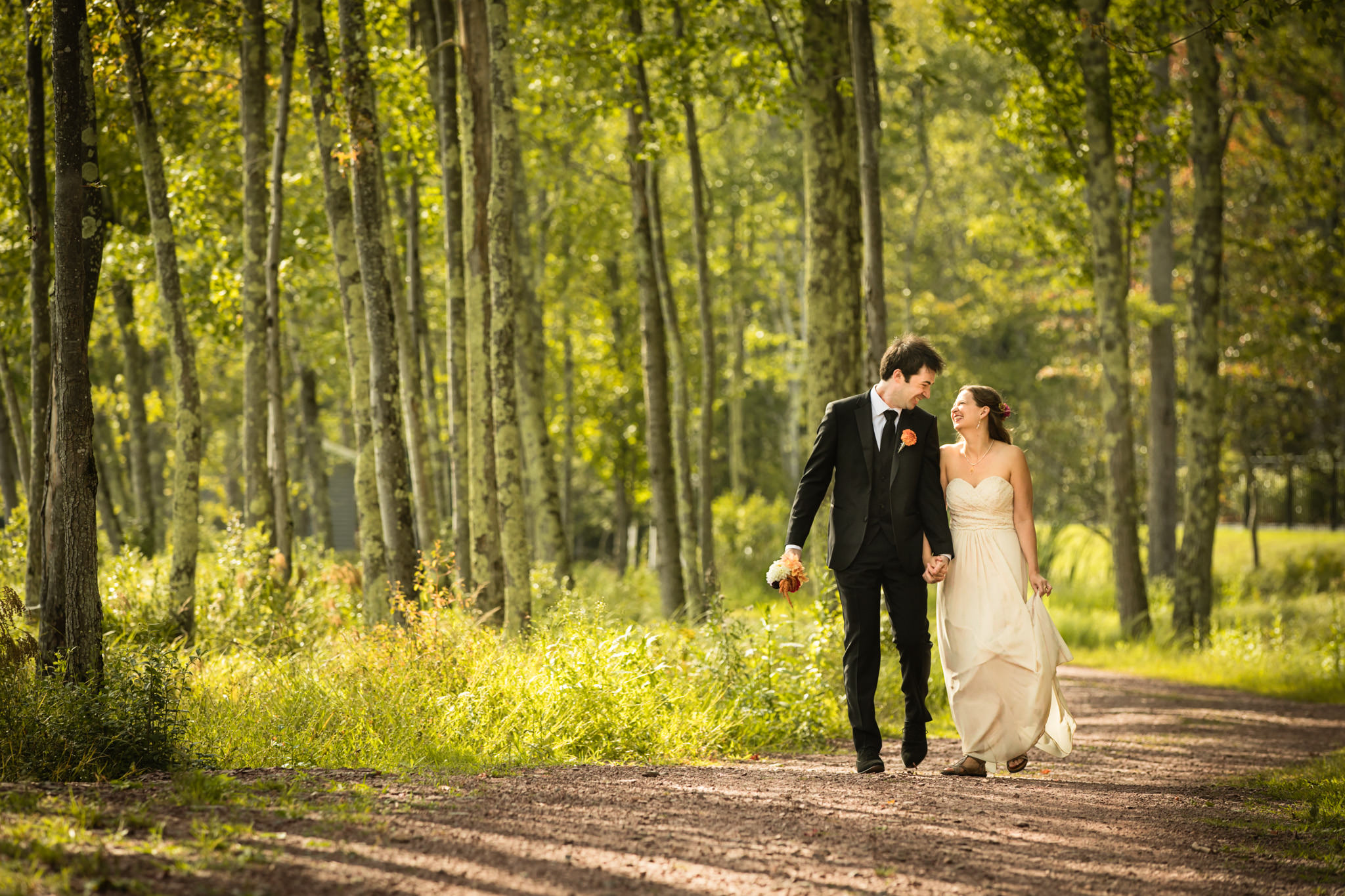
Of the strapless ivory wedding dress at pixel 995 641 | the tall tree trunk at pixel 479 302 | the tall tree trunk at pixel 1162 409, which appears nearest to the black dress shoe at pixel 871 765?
the strapless ivory wedding dress at pixel 995 641

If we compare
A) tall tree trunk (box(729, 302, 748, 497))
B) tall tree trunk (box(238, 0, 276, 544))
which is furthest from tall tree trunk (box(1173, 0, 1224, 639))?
tall tree trunk (box(729, 302, 748, 497))

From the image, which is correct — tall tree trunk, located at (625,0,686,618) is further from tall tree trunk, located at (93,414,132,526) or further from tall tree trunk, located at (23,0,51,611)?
tall tree trunk, located at (93,414,132,526)

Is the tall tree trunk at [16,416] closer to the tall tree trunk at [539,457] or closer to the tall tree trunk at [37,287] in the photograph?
the tall tree trunk at [37,287]

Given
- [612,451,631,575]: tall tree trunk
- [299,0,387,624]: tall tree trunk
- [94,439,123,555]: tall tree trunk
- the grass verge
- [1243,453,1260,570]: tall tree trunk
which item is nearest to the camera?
the grass verge

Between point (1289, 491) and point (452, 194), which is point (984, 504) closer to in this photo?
point (452, 194)

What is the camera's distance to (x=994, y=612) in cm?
615

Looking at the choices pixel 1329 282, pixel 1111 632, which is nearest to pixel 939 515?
pixel 1111 632

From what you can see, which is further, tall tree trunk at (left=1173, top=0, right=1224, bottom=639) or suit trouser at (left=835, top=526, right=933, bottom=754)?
tall tree trunk at (left=1173, top=0, right=1224, bottom=639)

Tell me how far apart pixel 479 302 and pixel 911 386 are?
4861 mm

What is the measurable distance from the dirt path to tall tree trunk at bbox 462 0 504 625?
4.32m

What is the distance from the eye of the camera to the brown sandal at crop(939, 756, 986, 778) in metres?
6.03

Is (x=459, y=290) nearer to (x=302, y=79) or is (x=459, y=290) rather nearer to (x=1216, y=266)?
(x=302, y=79)

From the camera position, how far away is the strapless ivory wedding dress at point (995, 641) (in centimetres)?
607

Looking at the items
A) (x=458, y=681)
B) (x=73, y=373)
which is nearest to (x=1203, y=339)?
(x=458, y=681)
